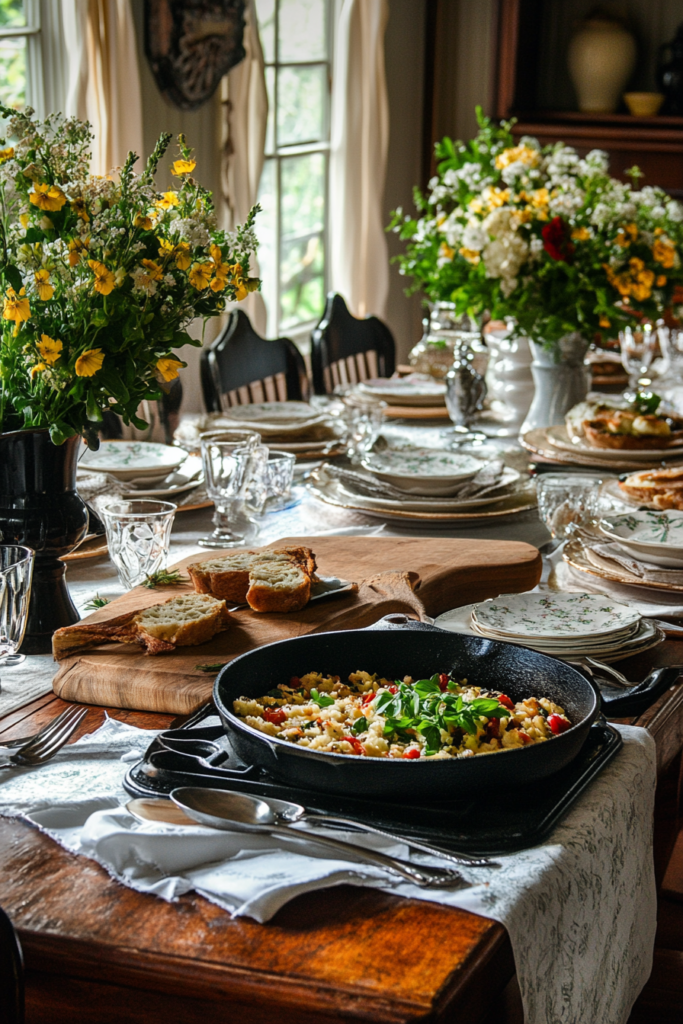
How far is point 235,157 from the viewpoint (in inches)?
158

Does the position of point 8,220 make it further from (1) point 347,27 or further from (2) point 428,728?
(1) point 347,27

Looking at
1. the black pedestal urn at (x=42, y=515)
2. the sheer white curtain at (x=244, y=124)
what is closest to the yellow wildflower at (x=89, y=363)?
the black pedestal urn at (x=42, y=515)

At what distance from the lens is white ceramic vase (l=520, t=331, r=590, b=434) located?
7.75ft

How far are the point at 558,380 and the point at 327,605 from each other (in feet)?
4.21

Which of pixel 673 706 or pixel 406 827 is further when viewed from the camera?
pixel 673 706

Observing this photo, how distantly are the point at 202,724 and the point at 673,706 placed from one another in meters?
0.46

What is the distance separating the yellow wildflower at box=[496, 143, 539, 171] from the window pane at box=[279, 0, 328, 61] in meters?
2.40

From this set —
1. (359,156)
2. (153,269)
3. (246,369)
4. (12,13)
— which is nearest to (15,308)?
(153,269)

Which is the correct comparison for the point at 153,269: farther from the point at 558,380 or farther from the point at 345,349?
the point at 345,349

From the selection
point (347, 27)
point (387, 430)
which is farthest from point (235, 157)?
point (387, 430)

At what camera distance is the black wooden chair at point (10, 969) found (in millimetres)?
624

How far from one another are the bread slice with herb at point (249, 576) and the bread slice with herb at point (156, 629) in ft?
0.23

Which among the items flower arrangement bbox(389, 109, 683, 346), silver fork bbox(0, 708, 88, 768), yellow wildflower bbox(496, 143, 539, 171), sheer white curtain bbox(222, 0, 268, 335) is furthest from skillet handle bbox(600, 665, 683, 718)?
sheer white curtain bbox(222, 0, 268, 335)

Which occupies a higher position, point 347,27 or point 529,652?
point 347,27
